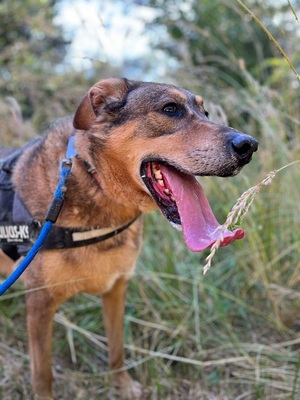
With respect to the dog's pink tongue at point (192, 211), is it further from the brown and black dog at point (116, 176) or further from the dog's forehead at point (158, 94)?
the dog's forehead at point (158, 94)

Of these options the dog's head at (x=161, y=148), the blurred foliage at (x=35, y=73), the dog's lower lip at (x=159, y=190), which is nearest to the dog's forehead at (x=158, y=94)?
the dog's head at (x=161, y=148)

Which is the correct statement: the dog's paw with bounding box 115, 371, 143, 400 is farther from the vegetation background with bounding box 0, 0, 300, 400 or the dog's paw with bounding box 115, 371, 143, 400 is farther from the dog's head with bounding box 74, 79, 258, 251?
the dog's head with bounding box 74, 79, 258, 251

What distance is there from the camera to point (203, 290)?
3250 mm

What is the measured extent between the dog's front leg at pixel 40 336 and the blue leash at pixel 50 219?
0.40 m

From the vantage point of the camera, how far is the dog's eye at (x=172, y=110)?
2.13 m

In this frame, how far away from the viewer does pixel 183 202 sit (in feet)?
6.41

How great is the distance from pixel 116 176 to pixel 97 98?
0.39 meters

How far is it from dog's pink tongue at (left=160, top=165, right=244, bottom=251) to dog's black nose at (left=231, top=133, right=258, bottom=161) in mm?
277

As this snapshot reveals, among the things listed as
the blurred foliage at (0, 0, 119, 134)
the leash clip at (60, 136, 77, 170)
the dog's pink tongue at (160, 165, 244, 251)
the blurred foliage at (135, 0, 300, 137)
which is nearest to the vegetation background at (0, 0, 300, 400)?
the blurred foliage at (135, 0, 300, 137)

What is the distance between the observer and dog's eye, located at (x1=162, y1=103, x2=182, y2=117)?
2.13 meters

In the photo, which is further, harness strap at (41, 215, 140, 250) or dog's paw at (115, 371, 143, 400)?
dog's paw at (115, 371, 143, 400)

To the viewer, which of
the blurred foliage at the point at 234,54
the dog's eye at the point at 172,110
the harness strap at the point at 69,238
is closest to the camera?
the dog's eye at the point at 172,110

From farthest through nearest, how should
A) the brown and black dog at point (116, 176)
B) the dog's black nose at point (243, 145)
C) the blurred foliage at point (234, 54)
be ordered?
the blurred foliage at point (234, 54)
the brown and black dog at point (116, 176)
the dog's black nose at point (243, 145)

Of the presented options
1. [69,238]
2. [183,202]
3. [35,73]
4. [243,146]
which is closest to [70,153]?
[69,238]
